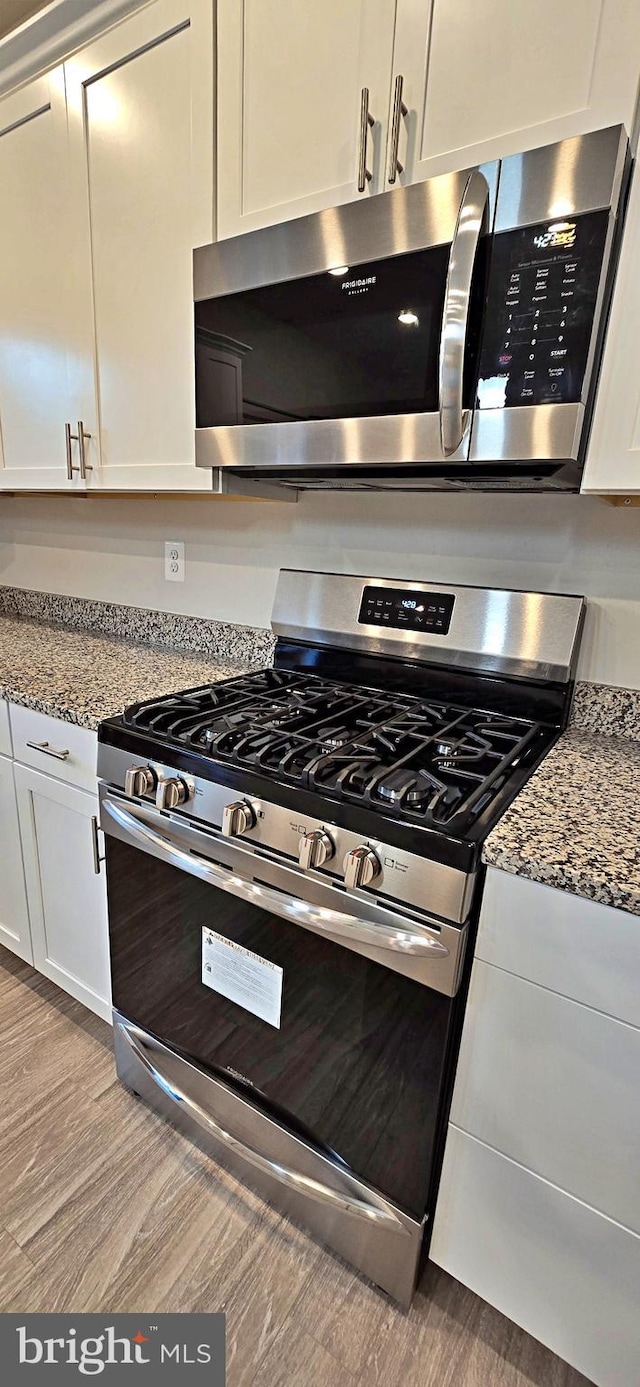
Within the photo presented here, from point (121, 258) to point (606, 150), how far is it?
1068 mm

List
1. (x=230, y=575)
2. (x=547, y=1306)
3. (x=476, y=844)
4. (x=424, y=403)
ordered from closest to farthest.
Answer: (x=476, y=844) → (x=547, y=1306) → (x=424, y=403) → (x=230, y=575)

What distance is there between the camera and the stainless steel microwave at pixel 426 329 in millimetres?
874

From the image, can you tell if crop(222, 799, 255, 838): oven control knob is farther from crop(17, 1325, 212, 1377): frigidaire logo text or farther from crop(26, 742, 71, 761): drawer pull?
crop(17, 1325, 212, 1377): frigidaire logo text

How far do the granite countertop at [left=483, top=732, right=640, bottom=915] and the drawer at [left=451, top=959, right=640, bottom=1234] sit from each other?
0.18m

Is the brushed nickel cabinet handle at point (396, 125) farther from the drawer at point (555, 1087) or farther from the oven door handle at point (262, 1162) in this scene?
the oven door handle at point (262, 1162)

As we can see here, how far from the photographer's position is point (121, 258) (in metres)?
1.41

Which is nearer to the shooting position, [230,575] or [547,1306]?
[547,1306]

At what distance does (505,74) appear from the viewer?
0.89 metres

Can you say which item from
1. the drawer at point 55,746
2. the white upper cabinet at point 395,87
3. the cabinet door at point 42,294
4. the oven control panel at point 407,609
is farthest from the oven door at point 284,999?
the white upper cabinet at point 395,87

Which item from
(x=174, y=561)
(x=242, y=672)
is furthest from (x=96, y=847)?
(x=174, y=561)

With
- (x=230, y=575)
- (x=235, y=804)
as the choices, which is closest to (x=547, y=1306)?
(x=235, y=804)

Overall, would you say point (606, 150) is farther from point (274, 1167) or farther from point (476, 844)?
point (274, 1167)

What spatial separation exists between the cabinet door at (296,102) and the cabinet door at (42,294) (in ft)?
1.73

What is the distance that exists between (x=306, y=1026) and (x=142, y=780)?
0.51 metres
